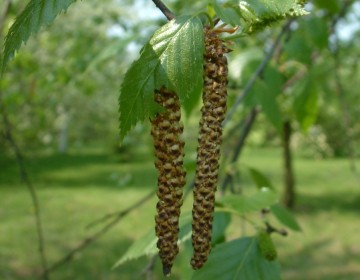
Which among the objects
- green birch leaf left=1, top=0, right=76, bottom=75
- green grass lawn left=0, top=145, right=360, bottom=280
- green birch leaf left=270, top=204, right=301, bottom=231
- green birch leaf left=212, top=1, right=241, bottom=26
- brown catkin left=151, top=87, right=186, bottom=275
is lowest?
green grass lawn left=0, top=145, right=360, bottom=280

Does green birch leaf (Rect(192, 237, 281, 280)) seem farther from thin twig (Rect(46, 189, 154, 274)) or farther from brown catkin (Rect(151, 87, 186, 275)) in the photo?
thin twig (Rect(46, 189, 154, 274))

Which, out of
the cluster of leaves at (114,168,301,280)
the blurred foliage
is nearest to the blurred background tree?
the blurred foliage

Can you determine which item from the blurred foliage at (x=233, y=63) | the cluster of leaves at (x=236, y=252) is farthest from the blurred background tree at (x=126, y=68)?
the cluster of leaves at (x=236, y=252)

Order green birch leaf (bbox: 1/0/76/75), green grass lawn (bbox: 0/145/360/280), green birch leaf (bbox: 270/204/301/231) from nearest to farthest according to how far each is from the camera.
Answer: green birch leaf (bbox: 1/0/76/75), green birch leaf (bbox: 270/204/301/231), green grass lawn (bbox: 0/145/360/280)

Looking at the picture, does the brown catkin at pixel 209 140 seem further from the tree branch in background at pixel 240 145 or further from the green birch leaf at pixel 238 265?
the tree branch in background at pixel 240 145

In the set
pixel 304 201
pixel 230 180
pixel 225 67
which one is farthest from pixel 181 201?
pixel 304 201

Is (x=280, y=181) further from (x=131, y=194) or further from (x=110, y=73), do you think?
(x=110, y=73)

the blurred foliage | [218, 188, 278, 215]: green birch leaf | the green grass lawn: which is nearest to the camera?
[218, 188, 278, 215]: green birch leaf
